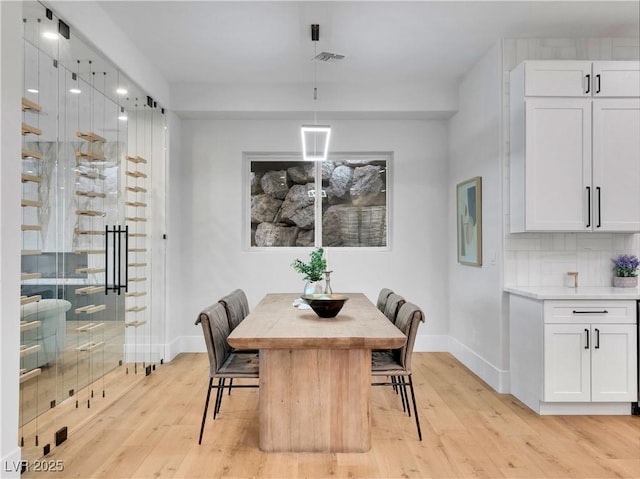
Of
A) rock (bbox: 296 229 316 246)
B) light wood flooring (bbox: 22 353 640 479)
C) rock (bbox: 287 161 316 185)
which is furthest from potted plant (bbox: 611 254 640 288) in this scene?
rock (bbox: 287 161 316 185)

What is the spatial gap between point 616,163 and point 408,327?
2146mm

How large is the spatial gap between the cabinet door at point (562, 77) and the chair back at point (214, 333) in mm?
2867

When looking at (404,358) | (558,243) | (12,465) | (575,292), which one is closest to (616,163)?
(558,243)

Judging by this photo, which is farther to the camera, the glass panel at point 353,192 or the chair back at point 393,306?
the glass panel at point 353,192

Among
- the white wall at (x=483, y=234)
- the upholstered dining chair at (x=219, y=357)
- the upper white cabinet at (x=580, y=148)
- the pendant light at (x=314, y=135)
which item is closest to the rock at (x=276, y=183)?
the pendant light at (x=314, y=135)

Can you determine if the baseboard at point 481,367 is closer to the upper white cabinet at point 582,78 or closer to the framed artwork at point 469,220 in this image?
the framed artwork at point 469,220

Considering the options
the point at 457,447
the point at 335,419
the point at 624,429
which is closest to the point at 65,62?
the point at 335,419

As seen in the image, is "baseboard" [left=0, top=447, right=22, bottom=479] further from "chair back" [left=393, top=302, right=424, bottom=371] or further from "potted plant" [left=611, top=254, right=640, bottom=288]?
"potted plant" [left=611, top=254, right=640, bottom=288]

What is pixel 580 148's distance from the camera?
344 centimetres

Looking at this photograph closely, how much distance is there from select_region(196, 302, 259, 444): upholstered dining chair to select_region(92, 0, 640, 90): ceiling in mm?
2170

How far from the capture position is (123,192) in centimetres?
399

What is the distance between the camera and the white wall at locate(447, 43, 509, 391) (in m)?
3.80

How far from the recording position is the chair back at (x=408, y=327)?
2.71 metres

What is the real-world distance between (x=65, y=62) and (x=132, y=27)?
0.80 m
